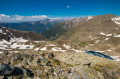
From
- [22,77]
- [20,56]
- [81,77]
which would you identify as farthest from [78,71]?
[20,56]

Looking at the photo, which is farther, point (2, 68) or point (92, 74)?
point (92, 74)

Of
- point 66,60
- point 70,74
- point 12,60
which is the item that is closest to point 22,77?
point 70,74

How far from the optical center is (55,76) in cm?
2652

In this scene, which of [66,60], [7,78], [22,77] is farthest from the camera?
[66,60]

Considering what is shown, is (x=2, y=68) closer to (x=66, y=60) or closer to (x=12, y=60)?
(x=12, y=60)

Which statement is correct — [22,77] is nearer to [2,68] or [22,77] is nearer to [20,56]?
[2,68]

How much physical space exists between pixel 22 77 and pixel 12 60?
1939cm

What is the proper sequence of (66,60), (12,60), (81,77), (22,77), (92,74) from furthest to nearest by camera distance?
(66,60)
(12,60)
(92,74)
(81,77)
(22,77)

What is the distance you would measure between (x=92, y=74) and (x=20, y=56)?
31.3 m

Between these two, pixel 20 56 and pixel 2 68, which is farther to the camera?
pixel 20 56

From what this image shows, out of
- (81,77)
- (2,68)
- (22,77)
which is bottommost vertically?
(81,77)

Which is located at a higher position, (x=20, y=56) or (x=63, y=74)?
(x=20, y=56)

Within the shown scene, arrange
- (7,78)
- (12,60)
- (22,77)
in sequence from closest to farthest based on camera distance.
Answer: (7,78) < (22,77) < (12,60)

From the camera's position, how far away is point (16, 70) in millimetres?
24406
